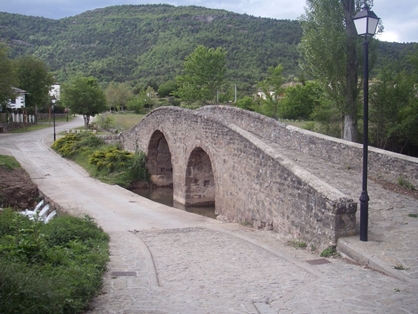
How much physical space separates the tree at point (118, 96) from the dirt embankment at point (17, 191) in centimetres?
4343

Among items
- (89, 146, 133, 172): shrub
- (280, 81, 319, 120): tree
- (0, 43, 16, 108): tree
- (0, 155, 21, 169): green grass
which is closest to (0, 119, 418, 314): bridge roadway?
(0, 155, 21, 169): green grass

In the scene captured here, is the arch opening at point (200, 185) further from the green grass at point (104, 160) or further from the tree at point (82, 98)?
the tree at point (82, 98)

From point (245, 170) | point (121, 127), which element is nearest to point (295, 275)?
point (245, 170)

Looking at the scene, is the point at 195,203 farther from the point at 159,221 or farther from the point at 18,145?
the point at 18,145

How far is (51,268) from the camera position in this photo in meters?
5.30

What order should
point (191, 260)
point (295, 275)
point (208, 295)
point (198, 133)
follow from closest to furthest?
point (208, 295) → point (295, 275) → point (191, 260) → point (198, 133)

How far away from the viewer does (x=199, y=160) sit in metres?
18.5

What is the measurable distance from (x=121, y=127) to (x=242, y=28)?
2439 inches

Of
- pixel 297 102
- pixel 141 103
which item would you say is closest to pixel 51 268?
pixel 297 102

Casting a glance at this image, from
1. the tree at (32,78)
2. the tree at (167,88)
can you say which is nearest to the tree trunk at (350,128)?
the tree at (32,78)

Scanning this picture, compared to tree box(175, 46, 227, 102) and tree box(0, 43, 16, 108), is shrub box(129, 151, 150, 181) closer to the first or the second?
tree box(0, 43, 16, 108)

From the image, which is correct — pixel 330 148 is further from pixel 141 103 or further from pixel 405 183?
pixel 141 103

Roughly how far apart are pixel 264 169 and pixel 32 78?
36.8 metres

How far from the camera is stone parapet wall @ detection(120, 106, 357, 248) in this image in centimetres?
768
